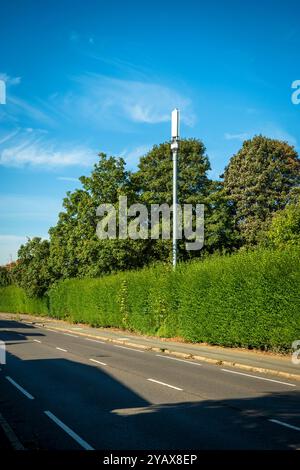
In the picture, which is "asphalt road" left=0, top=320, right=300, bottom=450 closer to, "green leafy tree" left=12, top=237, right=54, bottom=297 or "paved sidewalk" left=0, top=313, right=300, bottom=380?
"paved sidewalk" left=0, top=313, right=300, bottom=380

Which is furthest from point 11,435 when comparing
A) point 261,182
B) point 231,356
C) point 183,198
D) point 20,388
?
point 261,182

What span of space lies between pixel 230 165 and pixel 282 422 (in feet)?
155

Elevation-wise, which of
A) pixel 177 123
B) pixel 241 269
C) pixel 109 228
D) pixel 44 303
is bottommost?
pixel 44 303

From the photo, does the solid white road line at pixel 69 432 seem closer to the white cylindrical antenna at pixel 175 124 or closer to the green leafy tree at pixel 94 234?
the white cylindrical antenna at pixel 175 124

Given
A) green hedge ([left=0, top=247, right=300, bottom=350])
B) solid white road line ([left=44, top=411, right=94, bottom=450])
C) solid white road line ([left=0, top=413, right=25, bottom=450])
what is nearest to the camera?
solid white road line ([left=0, top=413, right=25, bottom=450])

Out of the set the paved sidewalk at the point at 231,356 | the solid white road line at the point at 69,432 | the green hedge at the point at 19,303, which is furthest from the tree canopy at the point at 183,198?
the solid white road line at the point at 69,432

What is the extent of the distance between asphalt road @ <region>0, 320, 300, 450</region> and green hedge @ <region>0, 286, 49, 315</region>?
45.8 metres

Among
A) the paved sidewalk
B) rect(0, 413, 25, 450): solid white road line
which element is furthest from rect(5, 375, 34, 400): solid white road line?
the paved sidewalk

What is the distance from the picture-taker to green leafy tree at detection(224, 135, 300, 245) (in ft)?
166
